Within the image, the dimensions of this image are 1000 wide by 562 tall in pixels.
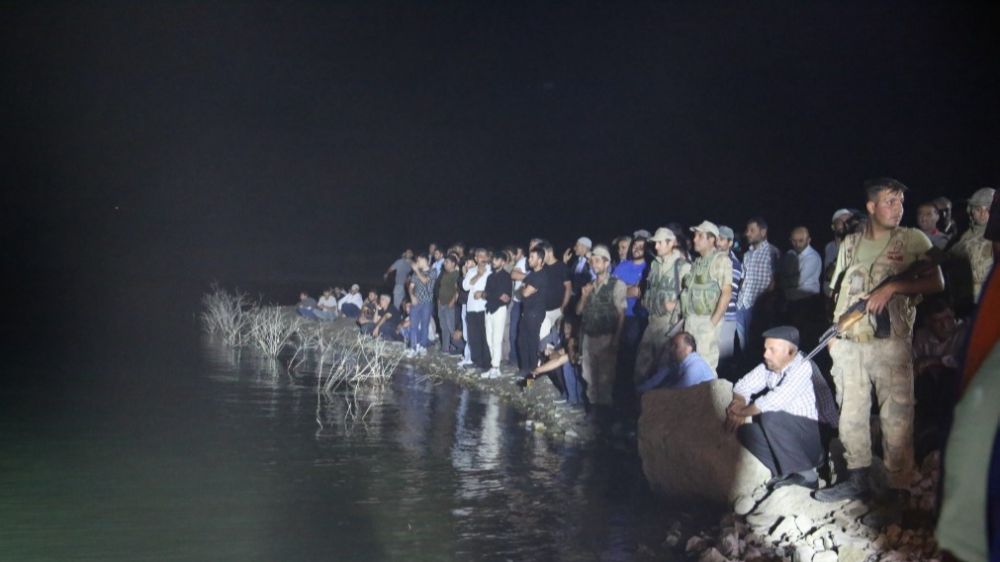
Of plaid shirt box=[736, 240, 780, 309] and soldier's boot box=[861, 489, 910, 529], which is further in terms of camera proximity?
plaid shirt box=[736, 240, 780, 309]

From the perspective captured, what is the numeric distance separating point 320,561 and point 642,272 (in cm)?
666

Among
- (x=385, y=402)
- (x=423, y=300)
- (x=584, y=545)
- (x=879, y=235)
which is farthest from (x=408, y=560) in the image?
(x=423, y=300)

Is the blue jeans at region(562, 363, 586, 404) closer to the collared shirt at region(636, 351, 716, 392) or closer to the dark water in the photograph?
the dark water

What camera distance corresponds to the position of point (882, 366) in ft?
24.4

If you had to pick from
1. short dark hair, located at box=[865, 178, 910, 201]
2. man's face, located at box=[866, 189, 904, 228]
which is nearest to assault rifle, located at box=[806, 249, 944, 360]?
man's face, located at box=[866, 189, 904, 228]

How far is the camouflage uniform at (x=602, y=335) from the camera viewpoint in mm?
12680

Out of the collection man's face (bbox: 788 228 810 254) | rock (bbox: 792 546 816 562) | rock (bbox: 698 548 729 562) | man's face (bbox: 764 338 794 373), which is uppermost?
man's face (bbox: 788 228 810 254)

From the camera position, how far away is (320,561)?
7.62 meters

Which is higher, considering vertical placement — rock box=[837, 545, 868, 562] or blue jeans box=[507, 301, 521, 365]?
blue jeans box=[507, 301, 521, 365]

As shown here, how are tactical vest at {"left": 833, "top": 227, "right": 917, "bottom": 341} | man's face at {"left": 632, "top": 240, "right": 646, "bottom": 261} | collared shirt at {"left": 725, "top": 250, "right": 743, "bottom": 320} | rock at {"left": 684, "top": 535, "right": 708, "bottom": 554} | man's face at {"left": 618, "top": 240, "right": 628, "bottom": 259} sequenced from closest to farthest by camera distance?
tactical vest at {"left": 833, "top": 227, "right": 917, "bottom": 341}, rock at {"left": 684, "top": 535, "right": 708, "bottom": 554}, collared shirt at {"left": 725, "top": 250, "right": 743, "bottom": 320}, man's face at {"left": 632, "top": 240, "right": 646, "bottom": 261}, man's face at {"left": 618, "top": 240, "right": 628, "bottom": 259}

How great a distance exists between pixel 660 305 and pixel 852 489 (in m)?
4.17

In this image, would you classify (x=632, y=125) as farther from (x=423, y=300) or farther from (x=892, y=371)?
(x=892, y=371)

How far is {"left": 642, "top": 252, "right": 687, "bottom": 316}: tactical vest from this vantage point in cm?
1143

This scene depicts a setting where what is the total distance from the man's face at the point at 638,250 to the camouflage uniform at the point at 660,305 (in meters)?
1.38
